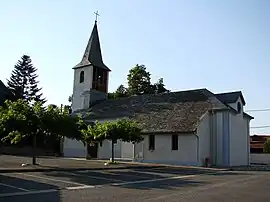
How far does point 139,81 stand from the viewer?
190ft

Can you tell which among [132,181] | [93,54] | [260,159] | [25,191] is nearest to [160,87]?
[93,54]

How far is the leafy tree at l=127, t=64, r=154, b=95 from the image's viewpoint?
188 ft

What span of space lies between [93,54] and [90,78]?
12.2ft

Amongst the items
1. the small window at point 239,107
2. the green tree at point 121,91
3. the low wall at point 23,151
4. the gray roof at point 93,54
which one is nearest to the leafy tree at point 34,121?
the small window at point 239,107

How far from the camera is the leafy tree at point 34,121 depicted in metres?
19.5

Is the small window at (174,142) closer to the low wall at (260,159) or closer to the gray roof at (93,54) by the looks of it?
the low wall at (260,159)

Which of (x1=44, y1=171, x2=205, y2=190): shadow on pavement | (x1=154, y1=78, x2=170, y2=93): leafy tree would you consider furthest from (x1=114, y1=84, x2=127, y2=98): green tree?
(x1=44, y1=171, x2=205, y2=190): shadow on pavement

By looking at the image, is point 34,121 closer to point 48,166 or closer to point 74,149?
point 48,166

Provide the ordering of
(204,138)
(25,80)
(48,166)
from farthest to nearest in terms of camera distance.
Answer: (25,80) < (204,138) < (48,166)

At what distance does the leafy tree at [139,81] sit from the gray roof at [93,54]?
42.1ft

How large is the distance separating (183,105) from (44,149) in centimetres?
1816

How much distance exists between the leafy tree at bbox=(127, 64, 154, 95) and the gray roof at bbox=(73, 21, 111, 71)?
12.8m

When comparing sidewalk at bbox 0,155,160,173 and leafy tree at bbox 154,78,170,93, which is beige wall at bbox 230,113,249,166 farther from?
leafy tree at bbox 154,78,170,93

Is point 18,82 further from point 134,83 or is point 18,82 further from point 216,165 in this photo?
point 216,165
